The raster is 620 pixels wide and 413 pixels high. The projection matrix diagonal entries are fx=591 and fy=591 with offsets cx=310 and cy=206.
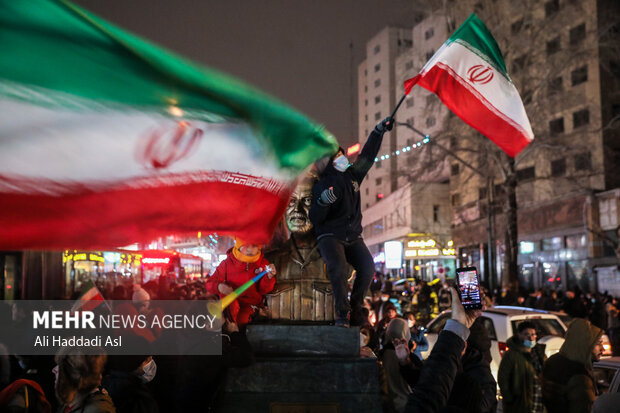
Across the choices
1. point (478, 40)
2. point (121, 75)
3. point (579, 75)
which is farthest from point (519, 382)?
point (579, 75)

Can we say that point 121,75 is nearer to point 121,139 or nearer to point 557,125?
point 121,139

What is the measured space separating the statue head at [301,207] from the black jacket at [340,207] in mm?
112

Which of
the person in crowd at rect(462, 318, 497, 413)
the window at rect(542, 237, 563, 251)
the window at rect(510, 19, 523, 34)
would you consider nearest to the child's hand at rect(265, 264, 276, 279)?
the person in crowd at rect(462, 318, 497, 413)

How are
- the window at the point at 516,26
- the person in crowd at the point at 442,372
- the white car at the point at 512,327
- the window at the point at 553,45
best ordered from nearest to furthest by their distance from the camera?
the person in crowd at the point at 442,372, the white car at the point at 512,327, the window at the point at 516,26, the window at the point at 553,45

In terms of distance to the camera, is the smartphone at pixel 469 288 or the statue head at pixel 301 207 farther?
the statue head at pixel 301 207

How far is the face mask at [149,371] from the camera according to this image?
4215mm

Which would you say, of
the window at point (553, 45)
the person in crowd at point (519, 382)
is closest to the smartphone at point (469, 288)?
the person in crowd at point (519, 382)

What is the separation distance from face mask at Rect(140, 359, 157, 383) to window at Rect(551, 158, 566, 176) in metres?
35.2

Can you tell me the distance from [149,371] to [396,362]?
225 cm

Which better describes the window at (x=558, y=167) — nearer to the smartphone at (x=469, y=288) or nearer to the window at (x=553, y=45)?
the window at (x=553, y=45)

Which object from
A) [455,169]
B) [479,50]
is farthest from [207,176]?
[455,169]

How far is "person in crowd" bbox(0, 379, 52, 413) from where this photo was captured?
13.2ft

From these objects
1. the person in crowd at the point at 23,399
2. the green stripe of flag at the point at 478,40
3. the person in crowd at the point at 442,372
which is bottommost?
the person in crowd at the point at 23,399

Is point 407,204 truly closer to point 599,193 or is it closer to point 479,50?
point 599,193
